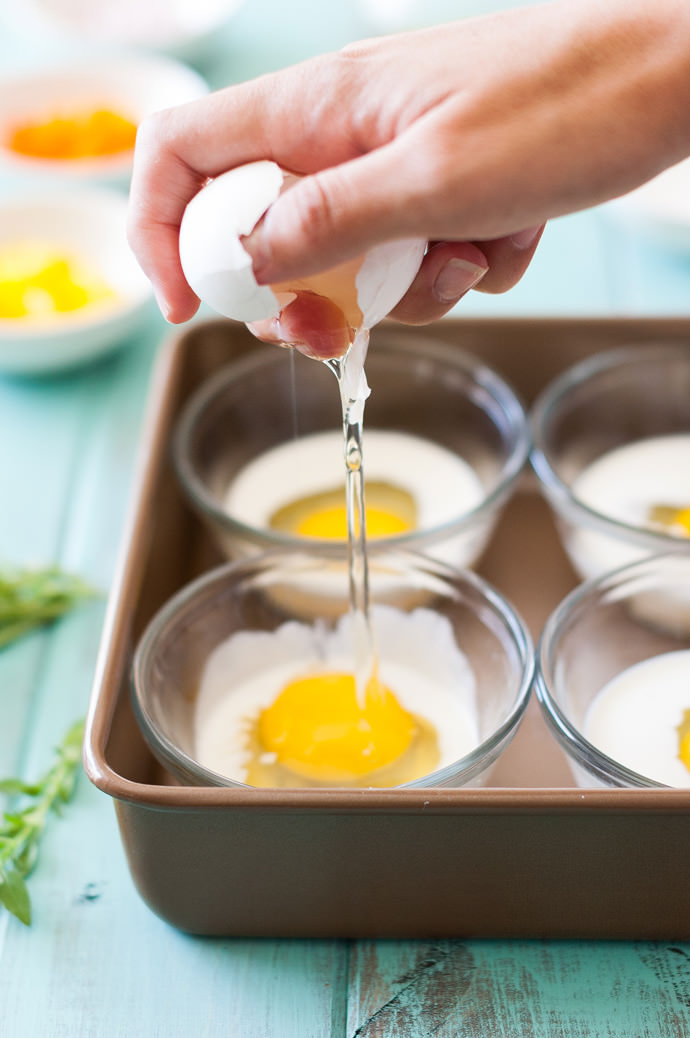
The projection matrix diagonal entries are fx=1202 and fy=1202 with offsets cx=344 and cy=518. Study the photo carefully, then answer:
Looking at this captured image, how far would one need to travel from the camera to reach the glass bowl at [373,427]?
1.50 meters

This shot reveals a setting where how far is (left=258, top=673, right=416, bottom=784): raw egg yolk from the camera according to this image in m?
1.12

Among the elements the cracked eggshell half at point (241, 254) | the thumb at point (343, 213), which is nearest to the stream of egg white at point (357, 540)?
the cracked eggshell half at point (241, 254)

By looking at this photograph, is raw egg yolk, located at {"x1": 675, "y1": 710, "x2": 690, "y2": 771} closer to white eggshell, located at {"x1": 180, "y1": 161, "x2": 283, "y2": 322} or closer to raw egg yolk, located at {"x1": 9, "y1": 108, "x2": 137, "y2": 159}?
white eggshell, located at {"x1": 180, "y1": 161, "x2": 283, "y2": 322}

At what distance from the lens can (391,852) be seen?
96 centimetres

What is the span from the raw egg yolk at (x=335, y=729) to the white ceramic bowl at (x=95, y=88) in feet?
4.80

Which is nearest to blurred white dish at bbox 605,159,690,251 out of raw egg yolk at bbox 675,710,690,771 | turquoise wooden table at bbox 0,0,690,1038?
raw egg yolk at bbox 675,710,690,771

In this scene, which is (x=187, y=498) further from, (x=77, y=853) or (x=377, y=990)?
(x=377, y=990)

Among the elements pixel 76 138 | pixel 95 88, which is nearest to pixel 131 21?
pixel 95 88

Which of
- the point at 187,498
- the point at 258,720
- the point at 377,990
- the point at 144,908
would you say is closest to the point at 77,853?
the point at 144,908

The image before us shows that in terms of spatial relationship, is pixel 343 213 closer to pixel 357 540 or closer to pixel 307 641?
pixel 357 540

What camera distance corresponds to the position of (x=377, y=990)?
3.31 ft

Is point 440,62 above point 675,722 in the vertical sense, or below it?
above

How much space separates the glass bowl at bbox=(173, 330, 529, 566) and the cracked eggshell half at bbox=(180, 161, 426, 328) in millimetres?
552

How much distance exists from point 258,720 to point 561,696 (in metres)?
0.30
